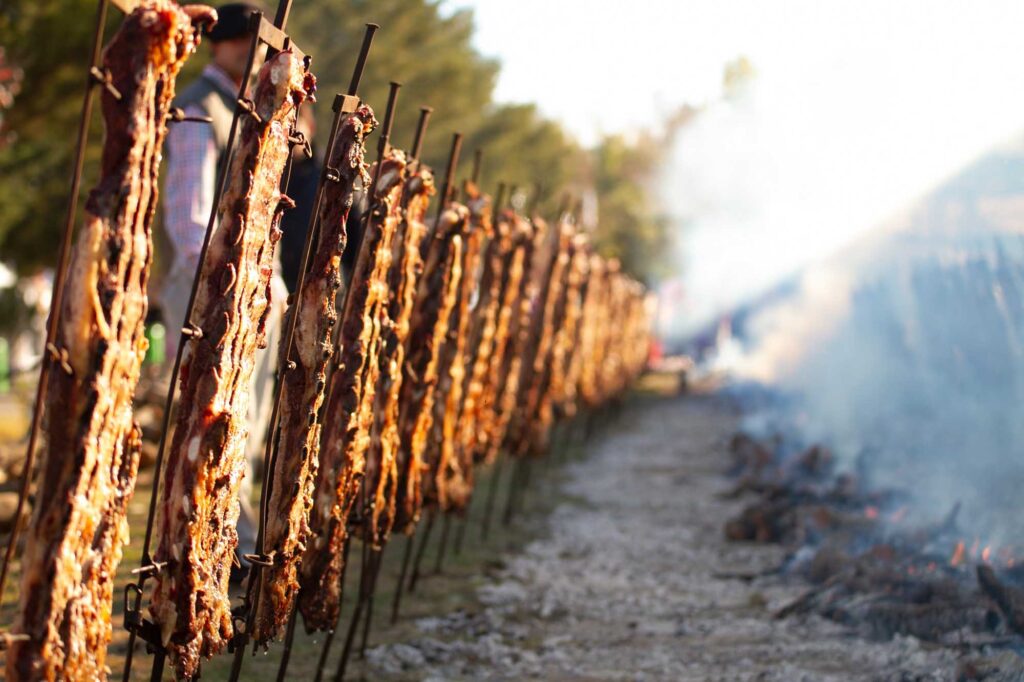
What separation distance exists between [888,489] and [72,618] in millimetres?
6900

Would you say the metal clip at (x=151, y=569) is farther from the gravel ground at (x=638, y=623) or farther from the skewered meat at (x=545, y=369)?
the skewered meat at (x=545, y=369)

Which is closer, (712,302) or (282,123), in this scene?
(282,123)

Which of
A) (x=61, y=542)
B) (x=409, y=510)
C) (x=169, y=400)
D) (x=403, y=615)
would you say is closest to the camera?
(x=61, y=542)

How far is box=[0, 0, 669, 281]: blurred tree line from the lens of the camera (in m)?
13.1

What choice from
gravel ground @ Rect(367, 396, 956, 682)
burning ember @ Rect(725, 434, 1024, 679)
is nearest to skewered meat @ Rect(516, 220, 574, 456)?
gravel ground @ Rect(367, 396, 956, 682)

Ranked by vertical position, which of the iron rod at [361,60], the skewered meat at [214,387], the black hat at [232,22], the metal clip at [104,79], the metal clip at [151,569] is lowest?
the metal clip at [151,569]

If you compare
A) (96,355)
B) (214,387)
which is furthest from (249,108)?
(96,355)

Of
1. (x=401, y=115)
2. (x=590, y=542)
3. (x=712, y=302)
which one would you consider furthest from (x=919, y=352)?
(x=712, y=302)

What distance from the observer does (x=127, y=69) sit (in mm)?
2490

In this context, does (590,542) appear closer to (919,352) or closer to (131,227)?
(919,352)

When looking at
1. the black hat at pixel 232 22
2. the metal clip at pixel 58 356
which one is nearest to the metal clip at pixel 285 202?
the metal clip at pixel 58 356

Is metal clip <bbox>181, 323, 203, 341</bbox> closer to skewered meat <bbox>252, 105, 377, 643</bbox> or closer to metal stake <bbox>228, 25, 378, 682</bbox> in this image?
metal stake <bbox>228, 25, 378, 682</bbox>

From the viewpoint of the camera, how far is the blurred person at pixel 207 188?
16.3ft

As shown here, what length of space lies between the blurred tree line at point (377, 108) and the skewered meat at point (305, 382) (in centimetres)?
45
